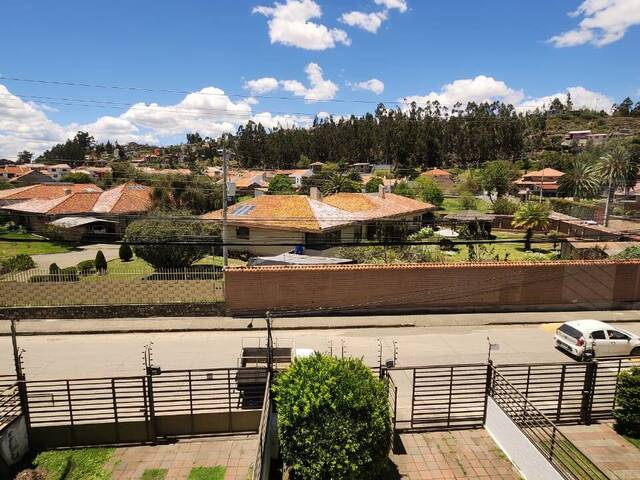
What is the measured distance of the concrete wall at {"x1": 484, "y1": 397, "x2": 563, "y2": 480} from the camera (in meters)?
7.74

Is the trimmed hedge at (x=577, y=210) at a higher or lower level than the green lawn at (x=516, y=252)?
higher

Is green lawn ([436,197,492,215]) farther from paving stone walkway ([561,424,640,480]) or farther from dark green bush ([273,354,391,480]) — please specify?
dark green bush ([273,354,391,480])

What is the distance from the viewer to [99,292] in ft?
62.6

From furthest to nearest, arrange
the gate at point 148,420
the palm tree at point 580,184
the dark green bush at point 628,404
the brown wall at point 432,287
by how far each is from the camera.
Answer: the palm tree at point 580,184, the brown wall at point 432,287, the dark green bush at point 628,404, the gate at point 148,420

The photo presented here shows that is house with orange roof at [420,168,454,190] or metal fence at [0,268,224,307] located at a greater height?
house with orange roof at [420,168,454,190]

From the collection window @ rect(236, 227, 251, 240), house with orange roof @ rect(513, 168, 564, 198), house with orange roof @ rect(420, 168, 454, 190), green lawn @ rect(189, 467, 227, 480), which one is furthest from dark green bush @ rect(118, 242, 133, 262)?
house with orange roof @ rect(420, 168, 454, 190)

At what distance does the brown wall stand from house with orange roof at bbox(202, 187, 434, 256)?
6.15m

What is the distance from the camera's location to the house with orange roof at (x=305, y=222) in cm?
2886

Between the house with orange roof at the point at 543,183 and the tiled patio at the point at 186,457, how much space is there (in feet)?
214

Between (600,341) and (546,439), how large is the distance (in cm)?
766

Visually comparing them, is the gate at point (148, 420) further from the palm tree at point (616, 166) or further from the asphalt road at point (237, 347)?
the palm tree at point (616, 166)

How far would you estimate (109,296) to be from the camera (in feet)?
62.8

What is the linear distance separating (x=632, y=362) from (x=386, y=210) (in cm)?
2346

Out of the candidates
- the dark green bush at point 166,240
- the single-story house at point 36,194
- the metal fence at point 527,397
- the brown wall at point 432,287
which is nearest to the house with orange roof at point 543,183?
the brown wall at point 432,287
